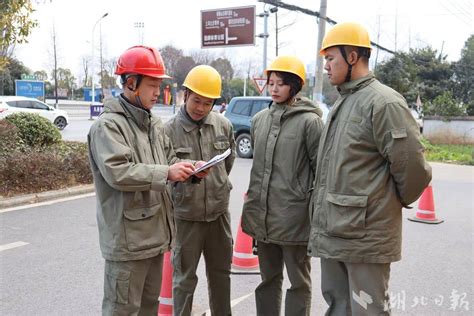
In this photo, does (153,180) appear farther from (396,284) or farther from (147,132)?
(396,284)

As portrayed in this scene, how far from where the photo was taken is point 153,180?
2.07 meters

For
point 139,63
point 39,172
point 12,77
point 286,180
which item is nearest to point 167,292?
point 286,180

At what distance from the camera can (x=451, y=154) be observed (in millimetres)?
14227

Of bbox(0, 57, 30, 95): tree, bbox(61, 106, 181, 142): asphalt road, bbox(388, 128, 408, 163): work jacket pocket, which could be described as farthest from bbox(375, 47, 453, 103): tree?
bbox(0, 57, 30, 95): tree

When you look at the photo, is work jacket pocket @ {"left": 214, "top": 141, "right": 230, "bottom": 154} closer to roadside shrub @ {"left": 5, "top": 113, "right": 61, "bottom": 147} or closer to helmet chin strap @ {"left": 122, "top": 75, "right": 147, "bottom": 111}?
helmet chin strap @ {"left": 122, "top": 75, "right": 147, "bottom": 111}

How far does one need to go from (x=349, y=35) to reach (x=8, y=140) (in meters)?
7.11

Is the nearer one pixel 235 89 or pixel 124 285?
pixel 124 285

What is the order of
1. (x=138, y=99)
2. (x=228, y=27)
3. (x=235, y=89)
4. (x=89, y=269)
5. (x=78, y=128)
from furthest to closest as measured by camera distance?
(x=235, y=89) < (x=78, y=128) < (x=228, y=27) < (x=89, y=269) < (x=138, y=99)

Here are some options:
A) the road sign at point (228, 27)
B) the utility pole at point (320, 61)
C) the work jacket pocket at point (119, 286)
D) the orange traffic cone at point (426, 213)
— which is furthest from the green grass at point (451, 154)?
the work jacket pocket at point (119, 286)

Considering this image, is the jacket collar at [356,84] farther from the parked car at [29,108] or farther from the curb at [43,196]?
the parked car at [29,108]

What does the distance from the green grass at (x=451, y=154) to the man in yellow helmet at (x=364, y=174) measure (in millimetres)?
12262

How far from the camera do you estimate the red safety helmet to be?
2.20 m

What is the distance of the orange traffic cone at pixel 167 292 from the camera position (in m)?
2.96

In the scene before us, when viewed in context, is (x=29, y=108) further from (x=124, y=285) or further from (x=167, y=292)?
(x=124, y=285)
